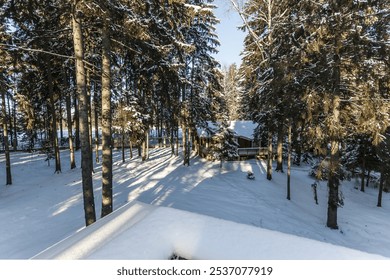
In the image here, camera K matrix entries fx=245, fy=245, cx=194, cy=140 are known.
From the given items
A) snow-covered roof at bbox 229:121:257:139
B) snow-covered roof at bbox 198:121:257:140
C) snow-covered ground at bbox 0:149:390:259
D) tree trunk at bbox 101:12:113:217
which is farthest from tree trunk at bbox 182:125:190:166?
tree trunk at bbox 101:12:113:217

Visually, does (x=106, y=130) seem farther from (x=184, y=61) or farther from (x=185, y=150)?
(x=185, y=150)

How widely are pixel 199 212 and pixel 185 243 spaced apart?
780cm

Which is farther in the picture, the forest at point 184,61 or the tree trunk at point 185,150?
the tree trunk at point 185,150

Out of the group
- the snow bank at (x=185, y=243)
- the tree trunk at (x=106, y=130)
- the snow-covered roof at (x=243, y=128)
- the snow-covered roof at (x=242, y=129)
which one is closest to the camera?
the snow bank at (x=185, y=243)

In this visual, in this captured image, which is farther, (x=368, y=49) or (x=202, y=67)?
(x=202, y=67)

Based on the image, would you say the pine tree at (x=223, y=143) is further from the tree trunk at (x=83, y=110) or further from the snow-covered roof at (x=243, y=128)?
the tree trunk at (x=83, y=110)

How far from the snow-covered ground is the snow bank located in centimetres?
1

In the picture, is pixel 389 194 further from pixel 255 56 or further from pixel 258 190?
pixel 255 56

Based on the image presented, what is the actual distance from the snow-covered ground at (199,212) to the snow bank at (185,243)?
11 mm

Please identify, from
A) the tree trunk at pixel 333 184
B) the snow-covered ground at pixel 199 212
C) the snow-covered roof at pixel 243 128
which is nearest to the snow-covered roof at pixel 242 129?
the snow-covered roof at pixel 243 128

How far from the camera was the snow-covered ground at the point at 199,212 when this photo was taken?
8.61 ft

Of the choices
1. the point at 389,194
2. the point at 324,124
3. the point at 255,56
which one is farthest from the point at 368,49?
the point at 389,194
